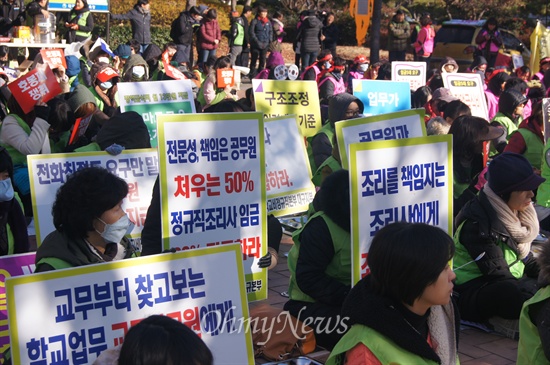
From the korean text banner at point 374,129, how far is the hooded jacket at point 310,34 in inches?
540

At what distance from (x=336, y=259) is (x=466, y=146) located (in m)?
2.77

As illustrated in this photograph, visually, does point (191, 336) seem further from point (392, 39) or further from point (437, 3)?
point (437, 3)

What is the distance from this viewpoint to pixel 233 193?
5.36 meters

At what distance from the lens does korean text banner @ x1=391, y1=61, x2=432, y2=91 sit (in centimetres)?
1392

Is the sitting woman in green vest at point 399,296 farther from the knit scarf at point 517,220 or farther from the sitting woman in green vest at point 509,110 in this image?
the sitting woman in green vest at point 509,110

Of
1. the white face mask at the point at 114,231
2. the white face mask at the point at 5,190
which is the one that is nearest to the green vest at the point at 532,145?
the white face mask at the point at 5,190

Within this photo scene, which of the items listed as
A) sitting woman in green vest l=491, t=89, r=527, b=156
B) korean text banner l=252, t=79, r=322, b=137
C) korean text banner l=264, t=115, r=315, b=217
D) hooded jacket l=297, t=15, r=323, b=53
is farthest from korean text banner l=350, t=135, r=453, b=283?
hooded jacket l=297, t=15, r=323, b=53

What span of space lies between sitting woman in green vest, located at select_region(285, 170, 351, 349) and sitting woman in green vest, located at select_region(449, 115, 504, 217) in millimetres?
2519

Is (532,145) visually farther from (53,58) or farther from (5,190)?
(53,58)

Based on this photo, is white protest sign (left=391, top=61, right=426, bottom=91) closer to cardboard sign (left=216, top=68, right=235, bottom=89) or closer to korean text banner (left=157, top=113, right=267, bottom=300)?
cardboard sign (left=216, top=68, right=235, bottom=89)

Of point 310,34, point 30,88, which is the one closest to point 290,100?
point 30,88

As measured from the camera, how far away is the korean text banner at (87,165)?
5.72 meters

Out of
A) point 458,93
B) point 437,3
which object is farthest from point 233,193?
point 437,3

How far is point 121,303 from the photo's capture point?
132 inches
